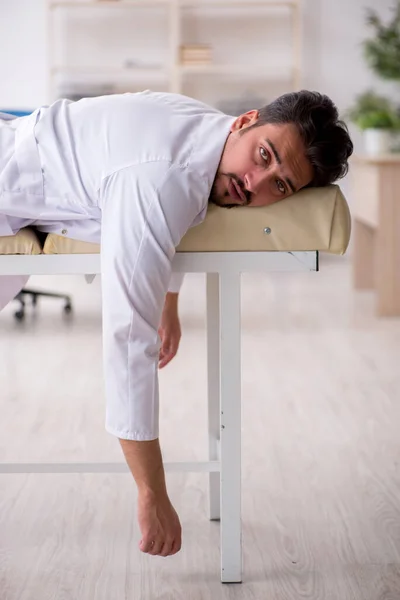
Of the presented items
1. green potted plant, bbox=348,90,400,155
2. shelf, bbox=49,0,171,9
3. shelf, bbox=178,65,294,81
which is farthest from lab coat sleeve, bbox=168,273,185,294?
shelf, bbox=49,0,171,9

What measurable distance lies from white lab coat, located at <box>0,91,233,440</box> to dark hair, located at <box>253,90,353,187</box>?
0.32ft

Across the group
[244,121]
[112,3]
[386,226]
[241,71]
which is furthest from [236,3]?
[244,121]

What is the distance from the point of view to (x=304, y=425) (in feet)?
7.89

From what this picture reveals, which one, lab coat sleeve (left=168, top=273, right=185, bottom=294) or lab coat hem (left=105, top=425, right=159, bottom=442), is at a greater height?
lab coat sleeve (left=168, top=273, right=185, bottom=294)

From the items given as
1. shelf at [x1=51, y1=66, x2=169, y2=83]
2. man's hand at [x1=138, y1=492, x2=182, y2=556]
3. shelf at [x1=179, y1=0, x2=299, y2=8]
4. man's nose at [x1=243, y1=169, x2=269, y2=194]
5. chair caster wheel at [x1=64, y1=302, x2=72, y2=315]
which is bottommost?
chair caster wheel at [x1=64, y1=302, x2=72, y2=315]

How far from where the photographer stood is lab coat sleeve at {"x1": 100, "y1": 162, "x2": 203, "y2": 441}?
1.29m

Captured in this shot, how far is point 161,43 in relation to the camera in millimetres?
6148

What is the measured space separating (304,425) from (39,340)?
149 centimetres

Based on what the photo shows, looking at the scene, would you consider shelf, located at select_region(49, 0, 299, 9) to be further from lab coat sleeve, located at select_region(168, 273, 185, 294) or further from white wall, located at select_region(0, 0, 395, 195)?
lab coat sleeve, located at select_region(168, 273, 185, 294)

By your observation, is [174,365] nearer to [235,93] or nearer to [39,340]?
[39,340]

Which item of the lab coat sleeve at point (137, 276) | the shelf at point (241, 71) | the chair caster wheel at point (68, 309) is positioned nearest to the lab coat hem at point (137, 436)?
the lab coat sleeve at point (137, 276)

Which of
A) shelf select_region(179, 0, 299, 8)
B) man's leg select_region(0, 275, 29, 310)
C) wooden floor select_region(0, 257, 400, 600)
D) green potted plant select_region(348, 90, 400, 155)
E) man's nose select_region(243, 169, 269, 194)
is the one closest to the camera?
man's nose select_region(243, 169, 269, 194)

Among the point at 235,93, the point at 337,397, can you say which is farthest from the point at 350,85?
the point at 337,397

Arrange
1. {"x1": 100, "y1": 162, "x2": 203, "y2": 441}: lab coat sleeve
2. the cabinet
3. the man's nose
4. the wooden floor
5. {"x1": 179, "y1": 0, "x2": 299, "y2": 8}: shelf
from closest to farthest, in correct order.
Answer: {"x1": 100, "y1": 162, "x2": 203, "y2": 441}: lab coat sleeve, the man's nose, the wooden floor, the cabinet, {"x1": 179, "y1": 0, "x2": 299, "y2": 8}: shelf
